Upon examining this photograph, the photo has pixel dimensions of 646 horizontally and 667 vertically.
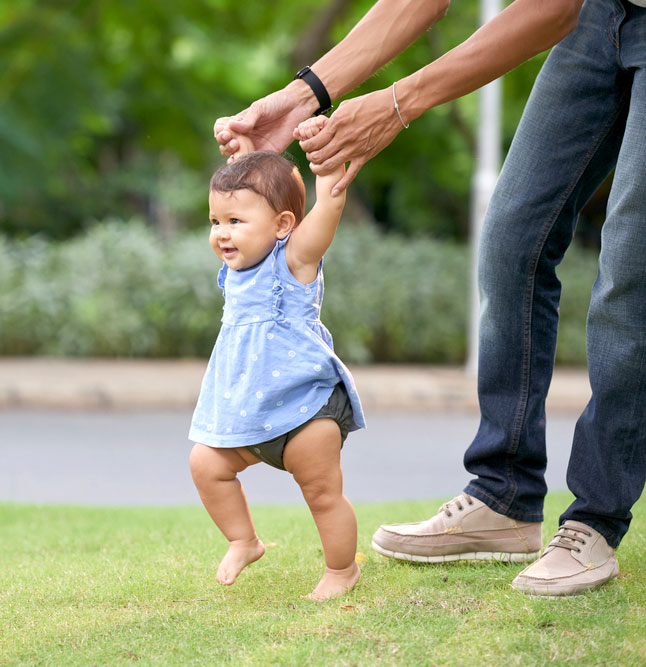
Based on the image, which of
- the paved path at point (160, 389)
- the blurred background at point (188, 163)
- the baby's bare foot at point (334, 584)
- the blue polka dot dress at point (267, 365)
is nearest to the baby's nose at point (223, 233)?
the blue polka dot dress at point (267, 365)

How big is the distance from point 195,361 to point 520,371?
7.79 meters

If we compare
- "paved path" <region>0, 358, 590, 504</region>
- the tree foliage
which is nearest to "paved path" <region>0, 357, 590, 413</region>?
"paved path" <region>0, 358, 590, 504</region>

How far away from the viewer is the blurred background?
10578mm

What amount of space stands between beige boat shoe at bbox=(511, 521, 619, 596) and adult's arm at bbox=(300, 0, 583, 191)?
3.61 feet

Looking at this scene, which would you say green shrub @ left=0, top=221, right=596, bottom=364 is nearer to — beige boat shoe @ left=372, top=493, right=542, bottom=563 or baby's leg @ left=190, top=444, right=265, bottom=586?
beige boat shoe @ left=372, top=493, right=542, bottom=563

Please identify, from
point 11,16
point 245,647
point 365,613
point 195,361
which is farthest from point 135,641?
point 11,16

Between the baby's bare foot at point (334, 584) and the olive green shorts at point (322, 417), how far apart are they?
12.2 inches

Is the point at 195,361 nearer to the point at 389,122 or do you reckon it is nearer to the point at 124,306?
the point at 124,306

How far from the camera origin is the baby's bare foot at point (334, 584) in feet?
8.10

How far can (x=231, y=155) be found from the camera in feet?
8.82

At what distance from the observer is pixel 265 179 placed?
2.51m

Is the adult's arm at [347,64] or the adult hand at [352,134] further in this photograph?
the adult's arm at [347,64]

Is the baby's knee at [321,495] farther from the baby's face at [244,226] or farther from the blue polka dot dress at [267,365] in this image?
the baby's face at [244,226]

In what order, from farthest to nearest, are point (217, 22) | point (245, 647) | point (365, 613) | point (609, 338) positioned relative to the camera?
point (217, 22)
point (609, 338)
point (365, 613)
point (245, 647)
